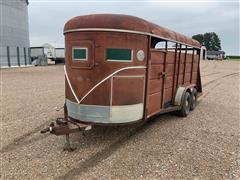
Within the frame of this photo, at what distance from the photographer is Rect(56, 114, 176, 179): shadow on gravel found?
3.59 metres

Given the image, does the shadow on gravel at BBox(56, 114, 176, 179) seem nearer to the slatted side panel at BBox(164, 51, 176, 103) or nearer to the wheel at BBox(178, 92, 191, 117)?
the wheel at BBox(178, 92, 191, 117)

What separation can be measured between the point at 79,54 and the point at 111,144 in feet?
6.06

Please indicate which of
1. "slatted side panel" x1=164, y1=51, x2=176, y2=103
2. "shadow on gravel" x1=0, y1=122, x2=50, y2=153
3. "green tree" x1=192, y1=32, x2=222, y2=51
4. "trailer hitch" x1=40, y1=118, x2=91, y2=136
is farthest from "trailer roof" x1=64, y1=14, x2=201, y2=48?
"green tree" x1=192, y1=32, x2=222, y2=51

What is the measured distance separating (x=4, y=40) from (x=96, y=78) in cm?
3137

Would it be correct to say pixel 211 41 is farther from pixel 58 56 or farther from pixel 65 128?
pixel 65 128

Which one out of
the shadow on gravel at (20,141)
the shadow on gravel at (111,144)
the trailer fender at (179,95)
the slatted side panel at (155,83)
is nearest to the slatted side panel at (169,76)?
the trailer fender at (179,95)

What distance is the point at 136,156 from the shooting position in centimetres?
404

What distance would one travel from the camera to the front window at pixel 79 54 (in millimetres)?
4184

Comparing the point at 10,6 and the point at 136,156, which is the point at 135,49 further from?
the point at 10,6

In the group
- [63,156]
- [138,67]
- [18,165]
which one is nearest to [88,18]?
[138,67]

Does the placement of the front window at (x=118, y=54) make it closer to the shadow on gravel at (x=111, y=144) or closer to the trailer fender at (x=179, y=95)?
the shadow on gravel at (x=111, y=144)

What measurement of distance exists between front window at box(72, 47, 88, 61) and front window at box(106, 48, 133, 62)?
0.41 m

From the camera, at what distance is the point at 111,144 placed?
457 cm

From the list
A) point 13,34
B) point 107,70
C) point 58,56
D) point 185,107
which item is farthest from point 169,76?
point 58,56
